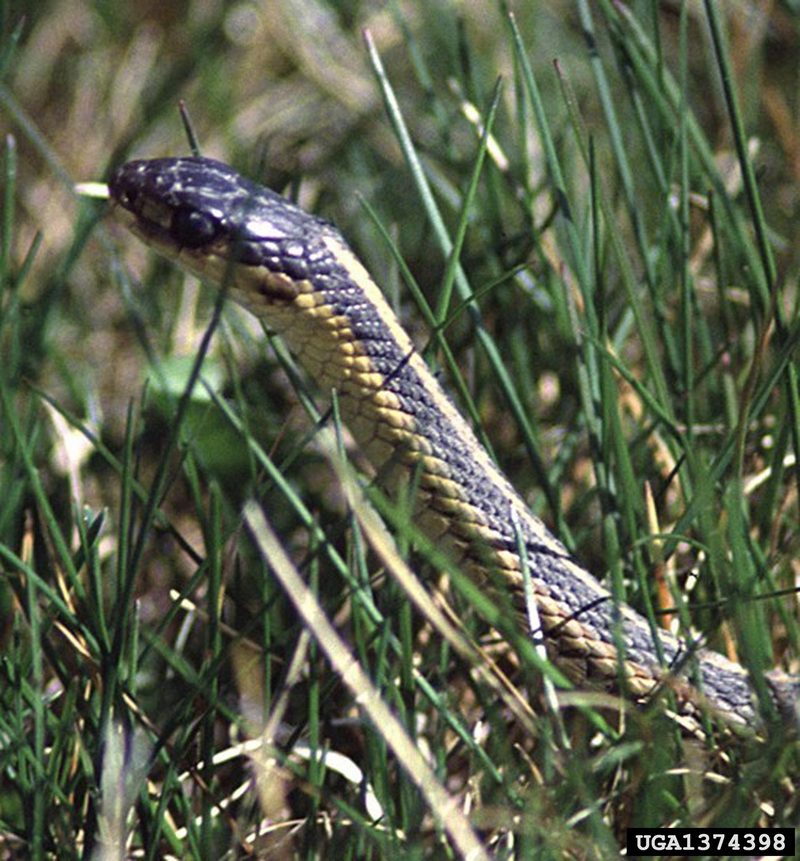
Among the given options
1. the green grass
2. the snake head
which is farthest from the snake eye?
the green grass

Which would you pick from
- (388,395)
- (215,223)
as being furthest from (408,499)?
(215,223)

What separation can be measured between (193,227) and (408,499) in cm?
47

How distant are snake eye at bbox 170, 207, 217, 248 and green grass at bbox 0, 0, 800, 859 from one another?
0.11 metres

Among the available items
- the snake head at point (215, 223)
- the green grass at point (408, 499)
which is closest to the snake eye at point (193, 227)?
the snake head at point (215, 223)

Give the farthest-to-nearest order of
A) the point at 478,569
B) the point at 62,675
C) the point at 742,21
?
the point at 742,21, the point at 478,569, the point at 62,675

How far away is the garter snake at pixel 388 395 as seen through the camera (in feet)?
4.73

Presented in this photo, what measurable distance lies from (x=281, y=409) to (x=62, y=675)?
836 mm

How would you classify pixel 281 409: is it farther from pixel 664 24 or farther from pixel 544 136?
pixel 664 24

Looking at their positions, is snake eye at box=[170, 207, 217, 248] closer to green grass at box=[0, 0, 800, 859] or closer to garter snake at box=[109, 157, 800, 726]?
garter snake at box=[109, 157, 800, 726]

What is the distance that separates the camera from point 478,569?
1468 millimetres

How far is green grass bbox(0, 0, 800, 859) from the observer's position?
1232 millimetres

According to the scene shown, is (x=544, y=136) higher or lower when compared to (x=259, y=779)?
higher

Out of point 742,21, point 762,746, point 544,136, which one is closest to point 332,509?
point 544,136

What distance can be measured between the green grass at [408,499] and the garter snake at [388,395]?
0.17 ft
